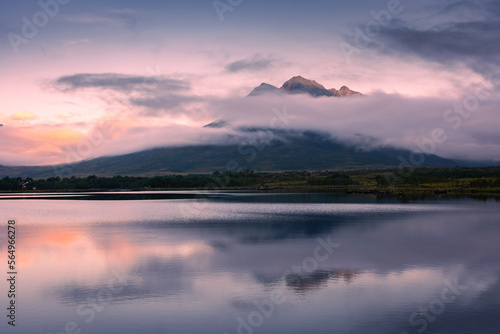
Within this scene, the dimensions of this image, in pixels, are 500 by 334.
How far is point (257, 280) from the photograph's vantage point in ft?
86.8

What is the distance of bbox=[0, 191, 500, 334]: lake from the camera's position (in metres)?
19.6

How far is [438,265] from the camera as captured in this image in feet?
100

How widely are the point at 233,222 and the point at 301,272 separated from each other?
97.1ft

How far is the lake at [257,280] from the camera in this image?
64.2 ft

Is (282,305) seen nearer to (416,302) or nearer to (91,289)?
(416,302)

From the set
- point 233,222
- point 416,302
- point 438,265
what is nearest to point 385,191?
point 233,222

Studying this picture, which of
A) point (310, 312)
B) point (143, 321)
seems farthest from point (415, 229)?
point (143, 321)

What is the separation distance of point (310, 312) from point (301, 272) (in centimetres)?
792

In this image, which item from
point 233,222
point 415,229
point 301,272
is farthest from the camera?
point 233,222

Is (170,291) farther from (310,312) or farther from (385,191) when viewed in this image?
(385,191)

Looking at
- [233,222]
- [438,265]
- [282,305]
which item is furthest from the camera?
[233,222]

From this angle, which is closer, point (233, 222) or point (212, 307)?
point (212, 307)

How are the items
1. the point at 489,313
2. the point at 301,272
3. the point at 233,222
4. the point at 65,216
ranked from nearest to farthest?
the point at 489,313 < the point at 301,272 < the point at 233,222 < the point at 65,216

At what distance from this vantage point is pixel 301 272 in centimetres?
2853
